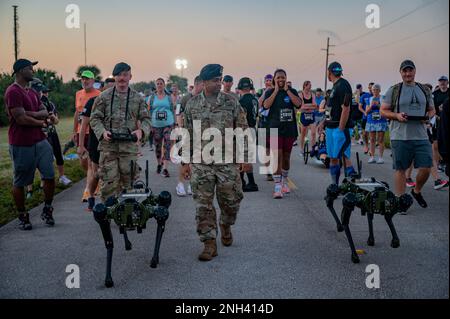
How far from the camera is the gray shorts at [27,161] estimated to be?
22.6ft

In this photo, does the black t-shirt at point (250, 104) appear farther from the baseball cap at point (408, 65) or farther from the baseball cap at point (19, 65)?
the baseball cap at point (19, 65)

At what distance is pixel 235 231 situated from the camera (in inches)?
267

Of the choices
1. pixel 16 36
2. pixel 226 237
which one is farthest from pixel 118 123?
pixel 16 36

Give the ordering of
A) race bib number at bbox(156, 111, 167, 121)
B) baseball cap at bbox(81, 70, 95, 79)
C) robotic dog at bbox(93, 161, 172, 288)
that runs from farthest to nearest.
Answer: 1. race bib number at bbox(156, 111, 167, 121)
2. baseball cap at bbox(81, 70, 95, 79)
3. robotic dog at bbox(93, 161, 172, 288)

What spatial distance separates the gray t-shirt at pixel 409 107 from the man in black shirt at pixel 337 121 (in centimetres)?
66

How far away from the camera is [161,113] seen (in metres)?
11.2

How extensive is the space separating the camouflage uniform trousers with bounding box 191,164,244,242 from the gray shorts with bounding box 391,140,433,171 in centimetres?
314

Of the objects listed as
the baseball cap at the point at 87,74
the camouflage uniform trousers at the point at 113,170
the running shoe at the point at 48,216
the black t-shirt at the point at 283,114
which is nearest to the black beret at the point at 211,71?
the camouflage uniform trousers at the point at 113,170

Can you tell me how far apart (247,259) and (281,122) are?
409 cm

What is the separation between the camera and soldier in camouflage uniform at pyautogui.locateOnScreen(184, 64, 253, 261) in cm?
560

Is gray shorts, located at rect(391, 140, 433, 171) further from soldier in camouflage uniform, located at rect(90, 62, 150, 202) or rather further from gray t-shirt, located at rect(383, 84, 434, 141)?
soldier in camouflage uniform, located at rect(90, 62, 150, 202)

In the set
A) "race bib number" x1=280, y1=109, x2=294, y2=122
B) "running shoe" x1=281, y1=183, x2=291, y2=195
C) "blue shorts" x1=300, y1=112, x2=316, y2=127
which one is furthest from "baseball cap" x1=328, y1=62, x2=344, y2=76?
"blue shorts" x1=300, y1=112, x2=316, y2=127
